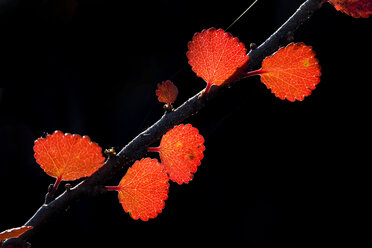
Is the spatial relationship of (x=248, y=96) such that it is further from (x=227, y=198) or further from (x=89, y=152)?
(x=89, y=152)

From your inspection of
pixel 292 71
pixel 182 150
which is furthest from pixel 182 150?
pixel 292 71

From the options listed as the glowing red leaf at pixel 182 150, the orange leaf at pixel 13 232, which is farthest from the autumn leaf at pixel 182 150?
the orange leaf at pixel 13 232

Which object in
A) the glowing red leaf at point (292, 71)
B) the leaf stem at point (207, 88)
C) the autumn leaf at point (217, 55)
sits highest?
the autumn leaf at point (217, 55)

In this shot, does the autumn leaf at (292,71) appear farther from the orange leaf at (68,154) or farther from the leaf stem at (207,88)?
the orange leaf at (68,154)

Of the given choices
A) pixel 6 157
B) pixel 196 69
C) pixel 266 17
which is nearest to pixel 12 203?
pixel 6 157

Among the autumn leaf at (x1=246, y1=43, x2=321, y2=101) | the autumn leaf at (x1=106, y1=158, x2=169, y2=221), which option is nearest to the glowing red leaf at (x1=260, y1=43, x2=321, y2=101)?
the autumn leaf at (x1=246, y1=43, x2=321, y2=101)

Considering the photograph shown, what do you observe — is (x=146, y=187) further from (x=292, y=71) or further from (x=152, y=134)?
(x=292, y=71)
